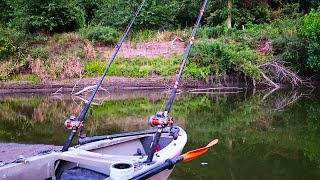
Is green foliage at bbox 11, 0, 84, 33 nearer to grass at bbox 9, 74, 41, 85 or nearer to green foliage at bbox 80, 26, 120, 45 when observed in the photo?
green foliage at bbox 80, 26, 120, 45

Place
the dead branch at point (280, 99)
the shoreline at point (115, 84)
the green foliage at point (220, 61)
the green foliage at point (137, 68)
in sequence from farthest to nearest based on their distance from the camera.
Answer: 1. the green foliage at point (137, 68)
2. the shoreline at point (115, 84)
3. the green foliage at point (220, 61)
4. the dead branch at point (280, 99)

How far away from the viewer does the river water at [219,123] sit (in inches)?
298

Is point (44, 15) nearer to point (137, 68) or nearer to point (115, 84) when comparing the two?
point (115, 84)

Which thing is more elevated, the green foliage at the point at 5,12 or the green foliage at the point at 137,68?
the green foliage at the point at 5,12

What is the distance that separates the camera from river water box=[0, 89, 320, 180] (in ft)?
24.8

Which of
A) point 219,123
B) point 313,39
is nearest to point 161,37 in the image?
point 313,39

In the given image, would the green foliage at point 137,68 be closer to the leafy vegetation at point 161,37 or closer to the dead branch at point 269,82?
the leafy vegetation at point 161,37

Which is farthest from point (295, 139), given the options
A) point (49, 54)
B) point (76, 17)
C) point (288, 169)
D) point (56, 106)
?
point (76, 17)

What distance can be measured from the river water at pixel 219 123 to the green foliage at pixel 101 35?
4752 millimetres

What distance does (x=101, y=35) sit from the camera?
74.9 ft

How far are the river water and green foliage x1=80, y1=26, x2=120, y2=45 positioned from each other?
4.75m

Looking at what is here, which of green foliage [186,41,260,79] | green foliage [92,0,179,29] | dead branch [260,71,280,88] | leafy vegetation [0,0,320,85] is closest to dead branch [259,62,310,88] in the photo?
dead branch [260,71,280,88]

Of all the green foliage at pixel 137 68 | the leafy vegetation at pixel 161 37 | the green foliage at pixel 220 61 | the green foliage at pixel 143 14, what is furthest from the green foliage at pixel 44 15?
the green foliage at pixel 220 61

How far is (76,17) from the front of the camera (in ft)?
77.1
